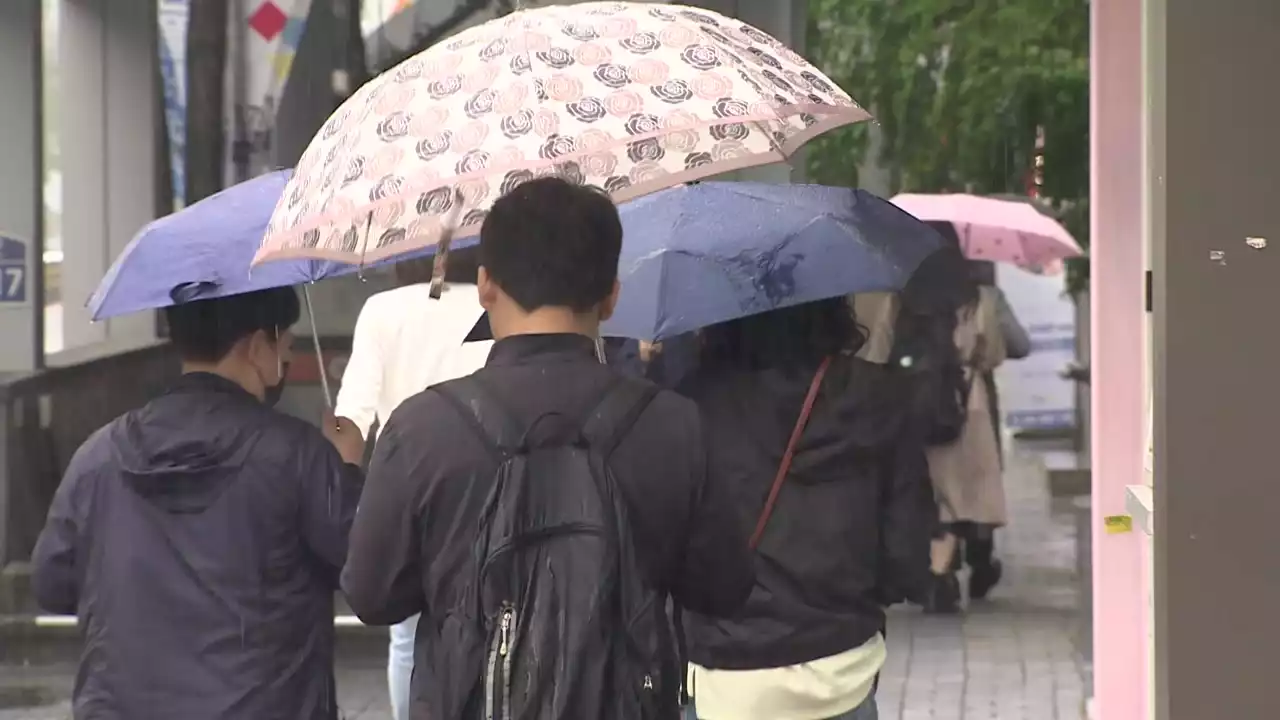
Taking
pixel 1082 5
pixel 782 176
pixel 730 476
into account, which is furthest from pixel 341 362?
pixel 730 476

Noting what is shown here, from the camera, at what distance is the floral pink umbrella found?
721 cm

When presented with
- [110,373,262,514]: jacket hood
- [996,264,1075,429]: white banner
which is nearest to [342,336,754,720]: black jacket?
[110,373,262,514]: jacket hood

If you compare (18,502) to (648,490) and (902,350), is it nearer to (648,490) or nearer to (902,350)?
(902,350)

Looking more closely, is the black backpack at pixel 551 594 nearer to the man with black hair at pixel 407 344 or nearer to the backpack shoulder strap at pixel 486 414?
the backpack shoulder strap at pixel 486 414

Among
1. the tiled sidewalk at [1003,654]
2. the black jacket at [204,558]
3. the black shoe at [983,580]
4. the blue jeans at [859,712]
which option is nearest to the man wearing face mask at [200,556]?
the black jacket at [204,558]

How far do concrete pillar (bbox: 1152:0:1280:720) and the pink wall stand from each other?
205 cm

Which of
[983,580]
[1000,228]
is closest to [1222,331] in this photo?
[1000,228]

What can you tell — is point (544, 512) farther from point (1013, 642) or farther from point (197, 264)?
point (1013, 642)

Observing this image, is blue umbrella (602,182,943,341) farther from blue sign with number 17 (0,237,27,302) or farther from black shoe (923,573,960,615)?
blue sign with number 17 (0,237,27,302)

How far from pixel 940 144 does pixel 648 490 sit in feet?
17.7

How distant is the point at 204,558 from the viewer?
311 cm

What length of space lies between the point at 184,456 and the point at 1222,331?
1894mm

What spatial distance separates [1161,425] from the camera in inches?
120

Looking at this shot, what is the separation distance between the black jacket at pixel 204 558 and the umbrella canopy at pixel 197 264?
0.77 feet
